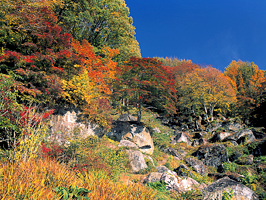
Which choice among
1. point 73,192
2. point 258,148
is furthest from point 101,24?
point 258,148

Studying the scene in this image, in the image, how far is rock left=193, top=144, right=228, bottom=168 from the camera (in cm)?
1285

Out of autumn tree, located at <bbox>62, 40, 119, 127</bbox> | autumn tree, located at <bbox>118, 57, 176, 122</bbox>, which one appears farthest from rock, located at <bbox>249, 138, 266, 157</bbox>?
autumn tree, located at <bbox>62, 40, 119, 127</bbox>

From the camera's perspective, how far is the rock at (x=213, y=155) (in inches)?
506

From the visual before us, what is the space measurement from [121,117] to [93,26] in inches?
516

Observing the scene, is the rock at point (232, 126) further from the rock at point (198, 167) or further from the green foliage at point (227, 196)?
the green foliage at point (227, 196)

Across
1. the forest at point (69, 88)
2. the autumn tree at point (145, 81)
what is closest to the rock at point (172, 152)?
the forest at point (69, 88)

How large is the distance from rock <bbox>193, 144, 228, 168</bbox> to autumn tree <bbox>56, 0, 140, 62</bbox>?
15.0 metres

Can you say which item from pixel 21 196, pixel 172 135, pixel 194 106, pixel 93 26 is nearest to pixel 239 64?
pixel 194 106

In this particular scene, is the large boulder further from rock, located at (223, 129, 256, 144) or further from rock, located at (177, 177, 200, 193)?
rock, located at (223, 129, 256, 144)

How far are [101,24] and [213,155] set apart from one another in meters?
20.5

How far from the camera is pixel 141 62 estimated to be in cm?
1323

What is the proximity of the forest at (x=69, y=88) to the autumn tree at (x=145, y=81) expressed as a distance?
0.09 m

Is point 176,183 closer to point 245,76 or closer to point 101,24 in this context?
point 101,24

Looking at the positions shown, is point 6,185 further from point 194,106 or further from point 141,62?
point 194,106
